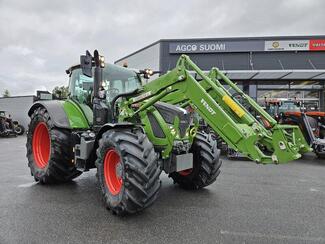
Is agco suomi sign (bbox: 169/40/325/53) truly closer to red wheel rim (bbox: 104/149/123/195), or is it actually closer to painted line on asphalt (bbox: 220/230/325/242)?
red wheel rim (bbox: 104/149/123/195)

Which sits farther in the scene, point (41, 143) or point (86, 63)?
point (41, 143)

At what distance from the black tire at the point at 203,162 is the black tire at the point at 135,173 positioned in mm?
1480

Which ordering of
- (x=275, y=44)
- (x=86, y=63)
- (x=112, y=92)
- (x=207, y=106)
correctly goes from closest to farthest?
1. (x=207, y=106)
2. (x=86, y=63)
3. (x=112, y=92)
4. (x=275, y=44)

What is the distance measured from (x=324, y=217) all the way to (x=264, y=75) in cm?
1427

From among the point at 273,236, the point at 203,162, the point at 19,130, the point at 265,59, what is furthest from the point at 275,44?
the point at 19,130

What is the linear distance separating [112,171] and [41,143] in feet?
8.98

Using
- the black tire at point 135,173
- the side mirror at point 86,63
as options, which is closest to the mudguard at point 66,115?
the side mirror at point 86,63

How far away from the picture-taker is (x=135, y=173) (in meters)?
3.92

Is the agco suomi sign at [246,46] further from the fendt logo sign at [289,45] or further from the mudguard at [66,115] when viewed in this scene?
the mudguard at [66,115]

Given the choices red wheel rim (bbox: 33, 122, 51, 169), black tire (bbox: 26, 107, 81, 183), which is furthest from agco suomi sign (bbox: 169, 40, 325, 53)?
black tire (bbox: 26, 107, 81, 183)

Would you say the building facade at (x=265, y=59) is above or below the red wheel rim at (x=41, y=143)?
above

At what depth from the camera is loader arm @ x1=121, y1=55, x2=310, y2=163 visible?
153 inches

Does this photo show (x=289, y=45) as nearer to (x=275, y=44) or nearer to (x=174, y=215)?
(x=275, y=44)

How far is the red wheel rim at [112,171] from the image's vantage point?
4.55m
